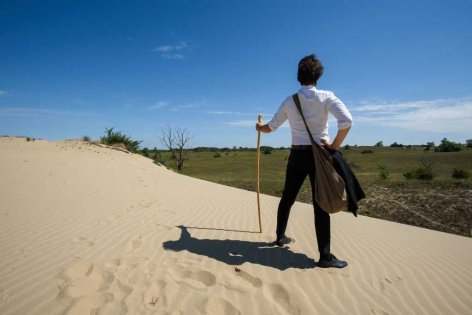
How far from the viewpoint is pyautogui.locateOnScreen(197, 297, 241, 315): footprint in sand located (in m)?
2.33

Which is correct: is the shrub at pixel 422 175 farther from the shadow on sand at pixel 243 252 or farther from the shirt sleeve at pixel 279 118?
the shirt sleeve at pixel 279 118

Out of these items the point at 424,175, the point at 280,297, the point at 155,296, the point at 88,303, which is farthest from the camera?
the point at 424,175

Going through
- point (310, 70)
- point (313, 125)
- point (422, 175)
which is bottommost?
point (422, 175)

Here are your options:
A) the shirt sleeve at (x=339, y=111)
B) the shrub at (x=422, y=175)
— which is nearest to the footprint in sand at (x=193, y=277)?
the shirt sleeve at (x=339, y=111)

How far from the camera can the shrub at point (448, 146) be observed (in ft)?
113

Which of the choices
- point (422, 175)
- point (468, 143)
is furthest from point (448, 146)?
point (422, 175)

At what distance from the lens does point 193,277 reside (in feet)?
9.58

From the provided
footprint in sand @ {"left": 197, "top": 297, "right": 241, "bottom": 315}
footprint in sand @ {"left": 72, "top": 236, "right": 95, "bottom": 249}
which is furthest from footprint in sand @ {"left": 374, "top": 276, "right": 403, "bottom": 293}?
footprint in sand @ {"left": 72, "top": 236, "right": 95, "bottom": 249}

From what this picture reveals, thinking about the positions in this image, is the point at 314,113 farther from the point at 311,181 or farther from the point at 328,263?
the point at 328,263

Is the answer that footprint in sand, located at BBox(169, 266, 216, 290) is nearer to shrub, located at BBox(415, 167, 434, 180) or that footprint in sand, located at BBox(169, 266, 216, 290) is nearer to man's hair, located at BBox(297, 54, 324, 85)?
man's hair, located at BBox(297, 54, 324, 85)

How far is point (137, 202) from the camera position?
633cm

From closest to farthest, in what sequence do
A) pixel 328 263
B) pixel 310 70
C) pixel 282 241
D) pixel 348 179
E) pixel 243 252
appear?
pixel 348 179, pixel 310 70, pixel 328 263, pixel 243 252, pixel 282 241

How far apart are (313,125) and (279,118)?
1.53 feet

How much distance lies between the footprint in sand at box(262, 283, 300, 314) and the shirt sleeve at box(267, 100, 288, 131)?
173 centimetres
